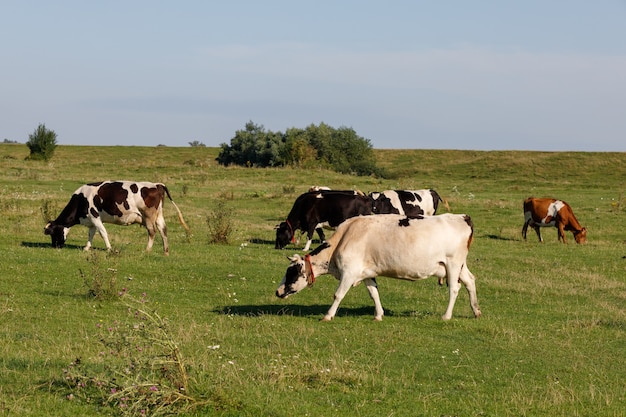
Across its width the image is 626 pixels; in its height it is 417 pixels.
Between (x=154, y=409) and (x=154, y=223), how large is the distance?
15.5m

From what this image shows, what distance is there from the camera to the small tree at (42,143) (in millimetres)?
68625

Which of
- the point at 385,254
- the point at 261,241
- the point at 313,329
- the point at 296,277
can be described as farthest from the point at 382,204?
Result: the point at 313,329

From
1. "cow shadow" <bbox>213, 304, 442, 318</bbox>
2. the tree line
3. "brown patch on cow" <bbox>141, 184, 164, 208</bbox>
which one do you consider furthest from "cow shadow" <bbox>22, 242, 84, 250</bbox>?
the tree line

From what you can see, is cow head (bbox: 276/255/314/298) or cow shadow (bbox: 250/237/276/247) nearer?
cow head (bbox: 276/255/314/298)

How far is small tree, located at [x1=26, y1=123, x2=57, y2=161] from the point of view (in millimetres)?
68625

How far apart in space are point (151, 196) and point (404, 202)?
352 inches

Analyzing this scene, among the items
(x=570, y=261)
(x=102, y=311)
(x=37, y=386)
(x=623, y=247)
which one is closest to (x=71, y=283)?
(x=102, y=311)

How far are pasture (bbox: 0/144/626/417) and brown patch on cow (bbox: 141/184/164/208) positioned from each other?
1.34 meters

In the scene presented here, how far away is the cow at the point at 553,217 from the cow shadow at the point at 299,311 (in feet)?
56.9

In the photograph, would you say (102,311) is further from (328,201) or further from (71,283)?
(328,201)

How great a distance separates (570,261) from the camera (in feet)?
82.8

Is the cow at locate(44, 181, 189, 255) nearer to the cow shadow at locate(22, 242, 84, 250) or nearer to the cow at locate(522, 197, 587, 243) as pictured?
the cow shadow at locate(22, 242, 84, 250)

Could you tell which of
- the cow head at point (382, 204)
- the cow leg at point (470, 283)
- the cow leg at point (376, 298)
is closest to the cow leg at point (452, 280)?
the cow leg at point (470, 283)

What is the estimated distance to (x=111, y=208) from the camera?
2333 cm
